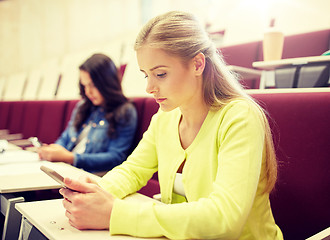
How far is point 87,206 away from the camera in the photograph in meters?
0.39

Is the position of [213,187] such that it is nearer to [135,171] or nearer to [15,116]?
[135,171]

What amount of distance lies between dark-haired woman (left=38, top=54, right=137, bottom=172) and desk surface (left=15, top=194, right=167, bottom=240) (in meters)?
0.47

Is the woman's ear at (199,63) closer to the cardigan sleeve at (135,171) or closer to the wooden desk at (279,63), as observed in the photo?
the cardigan sleeve at (135,171)

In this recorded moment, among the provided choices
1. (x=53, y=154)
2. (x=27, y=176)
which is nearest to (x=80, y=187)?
(x=27, y=176)

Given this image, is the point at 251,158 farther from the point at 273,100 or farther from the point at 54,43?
the point at 54,43

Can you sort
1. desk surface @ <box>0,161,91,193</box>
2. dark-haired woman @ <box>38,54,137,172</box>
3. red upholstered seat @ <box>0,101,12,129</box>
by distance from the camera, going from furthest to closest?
red upholstered seat @ <box>0,101,12,129</box> → dark-haired woman @ <box>38,54,137,172</box> → desk surface @ <box>0,161,91,193</box>

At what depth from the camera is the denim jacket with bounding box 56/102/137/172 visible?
0.96 metres

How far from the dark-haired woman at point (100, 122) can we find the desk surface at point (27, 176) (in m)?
0.16

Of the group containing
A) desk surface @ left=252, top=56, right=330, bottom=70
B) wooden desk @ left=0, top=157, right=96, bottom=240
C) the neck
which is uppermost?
desk surface @ left=252, top=56, right=330, bottom=70

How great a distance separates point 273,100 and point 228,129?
0.24m

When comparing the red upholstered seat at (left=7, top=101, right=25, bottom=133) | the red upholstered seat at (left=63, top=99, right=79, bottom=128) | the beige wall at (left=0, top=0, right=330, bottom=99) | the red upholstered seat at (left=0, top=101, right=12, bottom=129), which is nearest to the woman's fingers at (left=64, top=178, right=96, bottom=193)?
the red upholstered seat at (left=63, top=99, right=79, bottom=128)

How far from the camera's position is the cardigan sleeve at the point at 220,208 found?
354mm

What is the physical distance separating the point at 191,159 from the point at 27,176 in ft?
1.26

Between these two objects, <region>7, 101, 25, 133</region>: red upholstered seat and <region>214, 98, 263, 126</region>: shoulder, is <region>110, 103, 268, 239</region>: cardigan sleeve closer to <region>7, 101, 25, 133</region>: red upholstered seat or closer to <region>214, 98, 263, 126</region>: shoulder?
<region>214, 98, 263, 126</region>: shoulder
